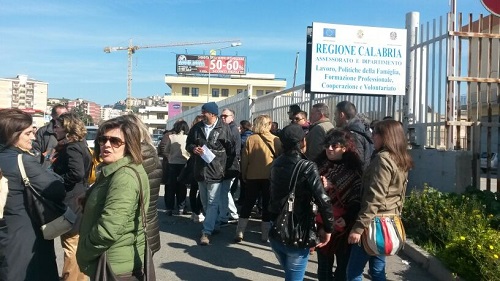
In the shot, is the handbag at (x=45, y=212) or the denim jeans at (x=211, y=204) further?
the denim jeans at (x=211, y=204)

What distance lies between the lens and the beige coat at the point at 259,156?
7.07 meters

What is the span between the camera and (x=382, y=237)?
4.10m

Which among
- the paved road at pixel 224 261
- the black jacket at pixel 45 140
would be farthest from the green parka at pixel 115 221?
the black jacket at pixel 45 140

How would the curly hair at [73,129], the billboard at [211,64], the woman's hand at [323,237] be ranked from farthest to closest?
the billboard at [211,64], the curly hair at [73,129], the woman's hand at [323,237]

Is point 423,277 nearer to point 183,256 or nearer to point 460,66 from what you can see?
point 183,256

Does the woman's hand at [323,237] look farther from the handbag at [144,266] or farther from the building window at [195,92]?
the building window at [195,92]

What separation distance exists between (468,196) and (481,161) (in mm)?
1147

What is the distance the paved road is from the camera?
574cm

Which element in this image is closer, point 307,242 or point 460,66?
point 307,242

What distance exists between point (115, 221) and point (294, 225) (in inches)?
64.6

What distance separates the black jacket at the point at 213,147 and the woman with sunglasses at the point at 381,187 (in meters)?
3.09

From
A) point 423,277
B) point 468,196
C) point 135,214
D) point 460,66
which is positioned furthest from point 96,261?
point 460,66

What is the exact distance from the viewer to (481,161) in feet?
24.9

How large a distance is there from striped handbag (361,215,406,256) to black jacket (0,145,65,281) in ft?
8.04
